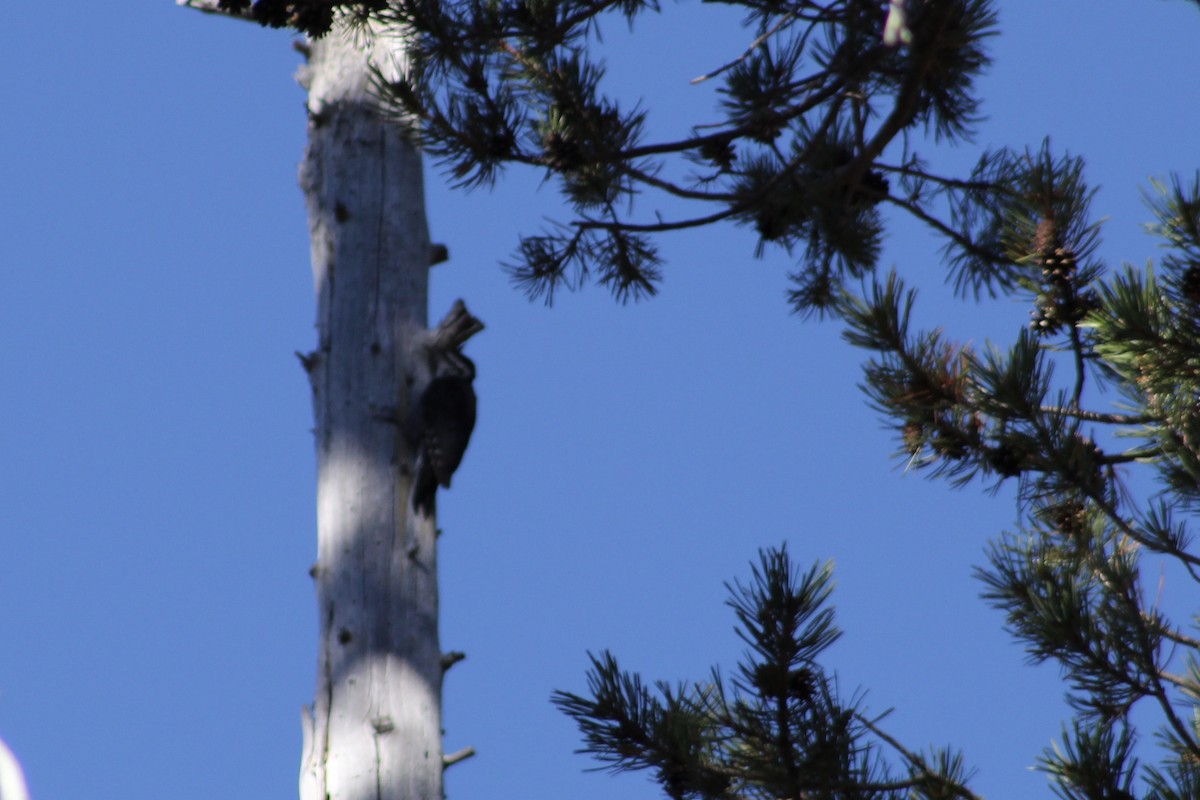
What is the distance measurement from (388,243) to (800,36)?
1104 mm

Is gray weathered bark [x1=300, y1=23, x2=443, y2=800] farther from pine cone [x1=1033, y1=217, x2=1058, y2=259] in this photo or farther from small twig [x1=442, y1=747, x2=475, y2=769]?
pine cone [x1=1033, y1=217, x2=1058, y2=259]

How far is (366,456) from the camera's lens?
2820 mm

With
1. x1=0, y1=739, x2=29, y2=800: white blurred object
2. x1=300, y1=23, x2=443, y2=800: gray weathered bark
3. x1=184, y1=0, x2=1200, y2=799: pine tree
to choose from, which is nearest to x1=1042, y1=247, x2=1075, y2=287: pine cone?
x1=184, y1=0, x2=1200, y2=799: pine tree

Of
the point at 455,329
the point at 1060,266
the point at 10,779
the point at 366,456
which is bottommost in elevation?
the point at 10,779

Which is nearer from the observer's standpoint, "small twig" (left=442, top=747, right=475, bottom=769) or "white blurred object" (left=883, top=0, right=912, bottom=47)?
"white blurred object" (left=883, top=0, right=912, bottom=47)

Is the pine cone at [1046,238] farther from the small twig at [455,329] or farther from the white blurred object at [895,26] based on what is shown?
the small twig at [455,329]

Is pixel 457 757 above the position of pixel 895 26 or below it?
below

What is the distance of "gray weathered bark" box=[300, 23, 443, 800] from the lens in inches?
101

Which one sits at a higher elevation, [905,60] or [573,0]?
[573,0]

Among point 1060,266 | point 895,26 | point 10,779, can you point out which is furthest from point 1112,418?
point 10,779

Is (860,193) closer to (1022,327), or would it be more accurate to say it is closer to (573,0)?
(1022,327)

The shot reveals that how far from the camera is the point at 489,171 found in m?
2.94

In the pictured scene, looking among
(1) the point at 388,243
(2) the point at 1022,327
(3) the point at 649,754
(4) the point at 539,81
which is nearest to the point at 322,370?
(1) the point at 388,243

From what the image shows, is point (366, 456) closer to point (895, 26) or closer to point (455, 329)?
point (455, 329)
